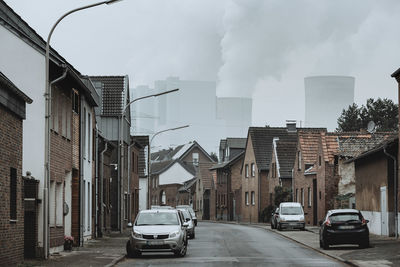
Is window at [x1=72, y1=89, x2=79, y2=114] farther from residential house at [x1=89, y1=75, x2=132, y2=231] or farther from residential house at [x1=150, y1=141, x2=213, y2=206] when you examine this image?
residential house at [x1=150, y1=141, x2=213, y2=206]

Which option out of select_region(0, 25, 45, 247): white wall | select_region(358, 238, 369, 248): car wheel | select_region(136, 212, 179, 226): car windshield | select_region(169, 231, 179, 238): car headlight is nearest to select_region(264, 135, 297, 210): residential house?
select_region(358, 238, 369, 248): car wheel

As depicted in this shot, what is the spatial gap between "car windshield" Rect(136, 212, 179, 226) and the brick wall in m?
7.35

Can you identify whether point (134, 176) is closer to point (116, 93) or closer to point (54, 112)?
point (116, 93)

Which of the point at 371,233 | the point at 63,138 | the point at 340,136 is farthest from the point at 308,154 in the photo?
the point at 63,138

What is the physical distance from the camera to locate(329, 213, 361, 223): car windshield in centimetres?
3069

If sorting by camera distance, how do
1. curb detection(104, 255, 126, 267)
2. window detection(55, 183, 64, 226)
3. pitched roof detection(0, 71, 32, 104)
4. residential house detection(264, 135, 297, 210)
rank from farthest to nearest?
residential house detection(264, 135, 297, 210)
window detection(55, 183, 64, 226)
curb detection(104, 255, 126, 267)
pitched roof detection(0, 71, 32, 104)

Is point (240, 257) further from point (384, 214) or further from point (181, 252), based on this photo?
point (384, 214)

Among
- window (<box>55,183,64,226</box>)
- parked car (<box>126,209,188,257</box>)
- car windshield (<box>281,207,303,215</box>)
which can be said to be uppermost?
window (<box>55,183,64,226</box>)

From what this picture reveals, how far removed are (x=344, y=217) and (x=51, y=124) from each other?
11.0m

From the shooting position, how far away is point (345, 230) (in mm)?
30422

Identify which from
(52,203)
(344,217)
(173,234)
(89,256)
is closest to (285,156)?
(344,217)

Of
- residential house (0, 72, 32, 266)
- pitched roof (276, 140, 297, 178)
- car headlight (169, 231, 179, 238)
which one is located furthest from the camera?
pitched roof (276, 140, 297, 178)

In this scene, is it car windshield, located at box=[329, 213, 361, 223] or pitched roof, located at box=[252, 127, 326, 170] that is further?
pitched roof, located at box=[252, 127, 326, 170]

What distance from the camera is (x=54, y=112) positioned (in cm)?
2752
